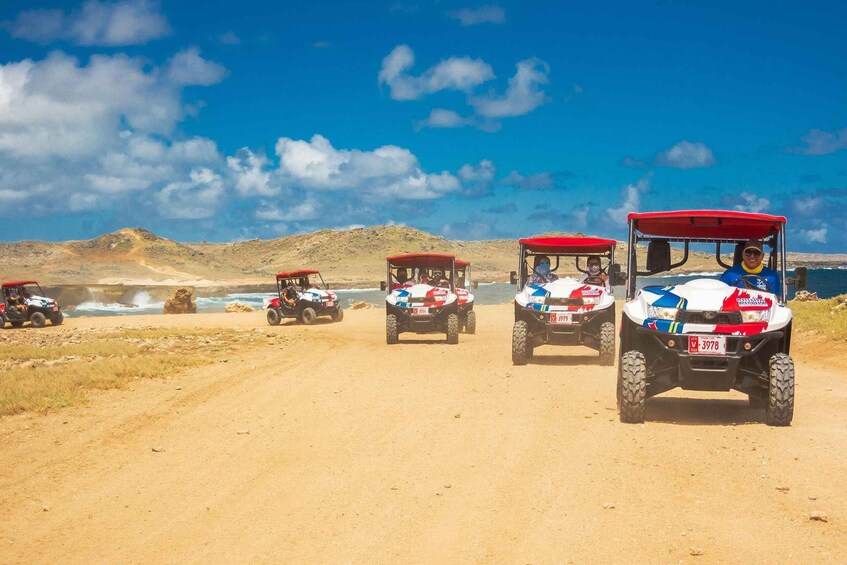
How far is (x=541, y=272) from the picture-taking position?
19.8 metres

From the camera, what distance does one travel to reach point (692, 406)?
11859mm

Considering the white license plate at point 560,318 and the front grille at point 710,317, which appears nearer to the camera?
the front grille at point 710,317

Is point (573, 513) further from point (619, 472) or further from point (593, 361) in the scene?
point (593, 361)

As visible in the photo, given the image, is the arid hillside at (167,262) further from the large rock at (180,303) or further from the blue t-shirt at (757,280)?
the blue t-shirt at (757,280)

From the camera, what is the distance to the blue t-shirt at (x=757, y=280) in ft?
35.3

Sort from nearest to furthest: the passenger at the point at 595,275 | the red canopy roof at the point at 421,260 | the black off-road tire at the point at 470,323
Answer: the passenger at the point at 595,275 < the red canopy roof at the point at 421,260 < the black off-road tire at the point at 470,323

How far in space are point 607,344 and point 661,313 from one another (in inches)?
278

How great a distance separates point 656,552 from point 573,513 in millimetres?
997

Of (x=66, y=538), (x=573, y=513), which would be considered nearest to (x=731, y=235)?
(x=573, y=513)

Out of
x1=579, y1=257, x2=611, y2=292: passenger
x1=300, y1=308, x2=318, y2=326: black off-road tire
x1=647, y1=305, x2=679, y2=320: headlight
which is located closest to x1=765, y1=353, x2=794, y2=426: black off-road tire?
x1=647, y1=305, x2=679, y2=320: headlight

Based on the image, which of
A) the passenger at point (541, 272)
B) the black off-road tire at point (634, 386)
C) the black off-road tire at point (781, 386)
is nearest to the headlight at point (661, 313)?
the black off-road tire at point (634, 386)

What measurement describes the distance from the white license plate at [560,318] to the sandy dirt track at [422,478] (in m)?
2.84

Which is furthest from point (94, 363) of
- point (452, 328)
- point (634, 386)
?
point (634, 386)

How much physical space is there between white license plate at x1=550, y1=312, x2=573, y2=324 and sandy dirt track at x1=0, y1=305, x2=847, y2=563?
9.30 feet
